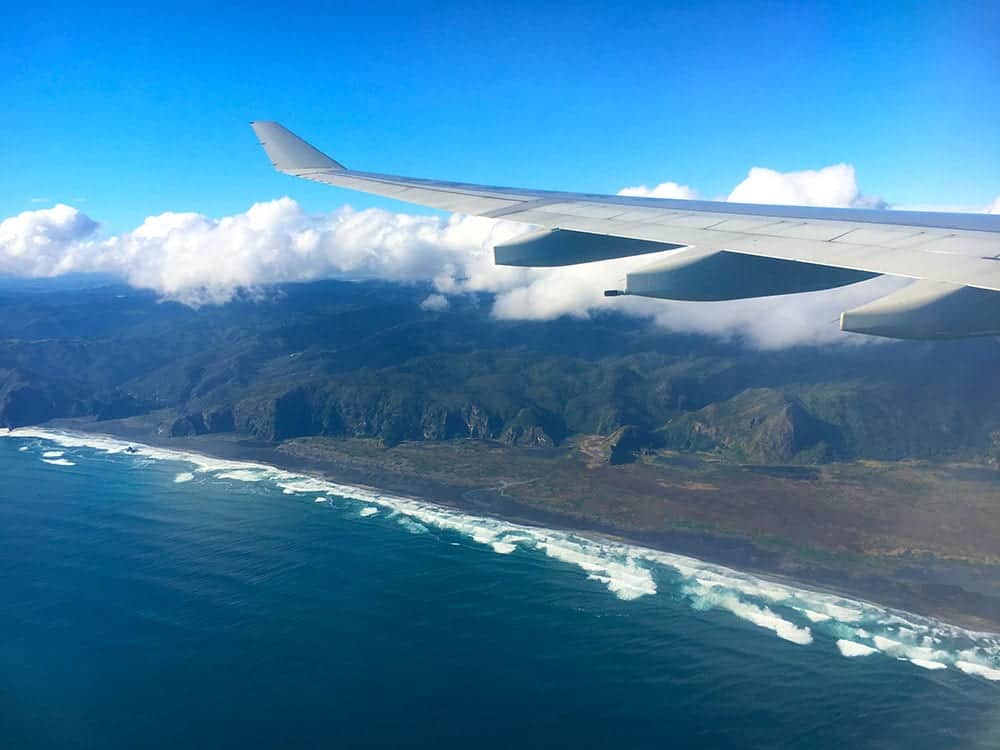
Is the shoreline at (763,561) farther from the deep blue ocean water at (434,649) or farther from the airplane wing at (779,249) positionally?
the airplane wing at (779,249)

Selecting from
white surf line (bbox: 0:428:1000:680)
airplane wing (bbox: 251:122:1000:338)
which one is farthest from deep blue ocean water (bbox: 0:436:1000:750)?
airplane wing (bbox: 251:122:1000:338)

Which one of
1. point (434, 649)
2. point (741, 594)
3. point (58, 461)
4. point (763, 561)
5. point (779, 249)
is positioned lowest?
point (763, 561)

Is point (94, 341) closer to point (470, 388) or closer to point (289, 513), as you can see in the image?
point (470, 388)

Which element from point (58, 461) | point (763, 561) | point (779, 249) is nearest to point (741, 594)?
point (763, 561)

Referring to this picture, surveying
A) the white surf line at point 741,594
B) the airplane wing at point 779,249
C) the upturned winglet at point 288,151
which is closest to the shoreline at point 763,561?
the white surf line at point 741,594

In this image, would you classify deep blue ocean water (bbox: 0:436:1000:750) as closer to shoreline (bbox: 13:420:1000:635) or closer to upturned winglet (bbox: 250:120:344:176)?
shoreline (bbox: 13:420:1000:635)

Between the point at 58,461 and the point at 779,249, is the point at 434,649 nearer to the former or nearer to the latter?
the point at 779,249

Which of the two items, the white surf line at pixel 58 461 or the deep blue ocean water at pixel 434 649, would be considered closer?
the deep blue ocean water at pixel 434 649
